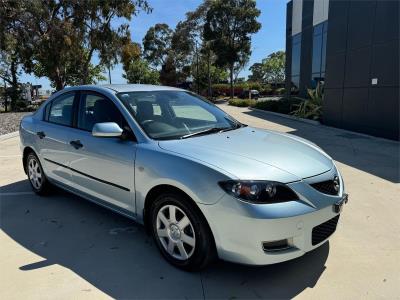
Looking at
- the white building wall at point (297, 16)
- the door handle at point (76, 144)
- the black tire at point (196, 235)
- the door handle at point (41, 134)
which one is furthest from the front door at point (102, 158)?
the white building wall at point (297, 16)

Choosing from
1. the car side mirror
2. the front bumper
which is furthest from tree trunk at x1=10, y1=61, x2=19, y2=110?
the front bumper

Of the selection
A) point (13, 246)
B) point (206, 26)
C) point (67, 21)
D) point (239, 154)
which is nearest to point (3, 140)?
point (13, 246)

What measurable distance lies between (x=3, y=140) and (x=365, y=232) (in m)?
10.7

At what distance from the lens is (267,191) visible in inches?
114

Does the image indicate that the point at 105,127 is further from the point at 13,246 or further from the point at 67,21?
the point at 67,21

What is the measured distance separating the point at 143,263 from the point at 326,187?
1.79 metres

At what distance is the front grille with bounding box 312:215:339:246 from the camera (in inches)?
122

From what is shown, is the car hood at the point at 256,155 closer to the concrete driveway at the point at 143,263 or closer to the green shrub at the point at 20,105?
the concrete driveway at the point at 143,263

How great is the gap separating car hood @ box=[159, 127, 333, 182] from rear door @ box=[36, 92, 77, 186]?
171 cm

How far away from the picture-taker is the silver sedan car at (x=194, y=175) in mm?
2906

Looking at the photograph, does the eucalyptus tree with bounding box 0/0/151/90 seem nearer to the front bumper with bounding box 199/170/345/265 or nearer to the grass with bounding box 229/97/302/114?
the grass with bounding box 229/97/302/114

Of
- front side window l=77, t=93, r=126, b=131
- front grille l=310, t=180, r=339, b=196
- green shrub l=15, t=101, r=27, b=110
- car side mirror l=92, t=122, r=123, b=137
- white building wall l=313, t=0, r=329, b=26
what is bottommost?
green shrub l=15, t=101, r=27, b=110

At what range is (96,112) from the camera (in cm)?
439

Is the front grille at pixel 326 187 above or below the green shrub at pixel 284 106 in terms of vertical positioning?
above
